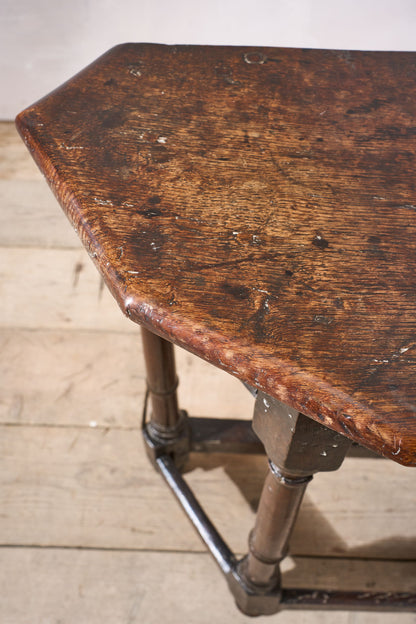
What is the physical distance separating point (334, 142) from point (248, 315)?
0.25m

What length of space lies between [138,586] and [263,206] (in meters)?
0.68

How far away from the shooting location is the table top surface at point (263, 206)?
364 millimetres

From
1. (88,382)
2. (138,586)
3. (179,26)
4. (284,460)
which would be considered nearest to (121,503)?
(138,586)

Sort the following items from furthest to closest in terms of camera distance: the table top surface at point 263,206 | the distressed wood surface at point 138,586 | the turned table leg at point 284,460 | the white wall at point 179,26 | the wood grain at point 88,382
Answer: the white wall at point 179,26
the wood grain at point 88,382
the distressed wood surface at point 138,586
the turned table leg at point 284,460
the table top surface at point 263,206

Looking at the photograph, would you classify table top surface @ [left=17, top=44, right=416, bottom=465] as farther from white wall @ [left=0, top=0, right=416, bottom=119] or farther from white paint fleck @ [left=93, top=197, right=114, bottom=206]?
white wall @ [left=0, top=0, right=416, bottom=119]

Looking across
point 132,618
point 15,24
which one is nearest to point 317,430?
point 132,618

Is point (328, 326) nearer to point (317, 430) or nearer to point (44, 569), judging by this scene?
point (317, 430)

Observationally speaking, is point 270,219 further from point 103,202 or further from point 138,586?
point 138,586

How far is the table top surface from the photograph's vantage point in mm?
364

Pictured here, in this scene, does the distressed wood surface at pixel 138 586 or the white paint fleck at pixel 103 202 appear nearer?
the white paint fleck at pixel 103 202

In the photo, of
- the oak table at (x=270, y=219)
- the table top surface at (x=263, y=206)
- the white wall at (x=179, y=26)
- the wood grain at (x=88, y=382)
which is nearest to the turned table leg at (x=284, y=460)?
the oak table at (x=270, y=219)

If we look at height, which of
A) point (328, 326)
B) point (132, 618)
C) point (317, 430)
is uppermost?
point (328, 326)

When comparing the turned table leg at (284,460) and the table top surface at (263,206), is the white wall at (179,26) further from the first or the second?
the turned table leg at (284,460)

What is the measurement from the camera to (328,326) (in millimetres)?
380
